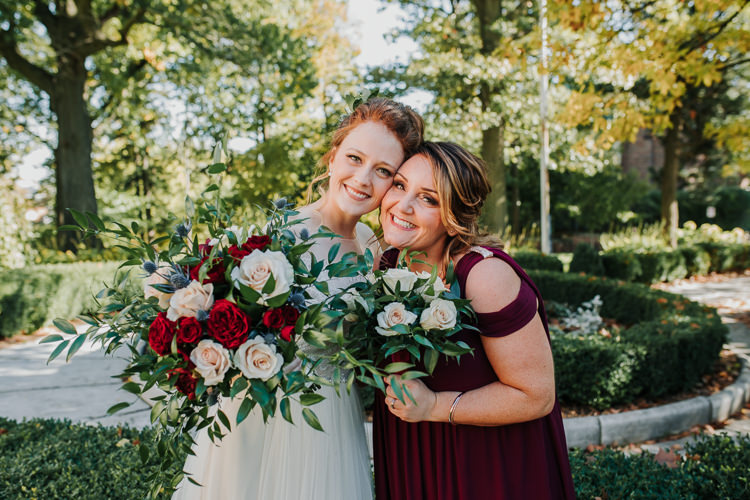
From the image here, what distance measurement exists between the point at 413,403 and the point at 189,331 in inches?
28.3

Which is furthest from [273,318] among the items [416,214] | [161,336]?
[416,214]

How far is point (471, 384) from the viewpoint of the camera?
1.75 metres

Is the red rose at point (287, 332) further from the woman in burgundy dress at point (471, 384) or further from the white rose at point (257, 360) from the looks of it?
the woman in burgundy dress at point (471, 384)

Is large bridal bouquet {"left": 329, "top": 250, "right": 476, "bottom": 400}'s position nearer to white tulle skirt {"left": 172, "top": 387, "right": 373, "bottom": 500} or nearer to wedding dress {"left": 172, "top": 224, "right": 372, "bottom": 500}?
wedding dress {"left": 172, "top": 224, "right": 372, "bottom": 500}

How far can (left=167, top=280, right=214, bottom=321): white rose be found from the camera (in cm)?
136

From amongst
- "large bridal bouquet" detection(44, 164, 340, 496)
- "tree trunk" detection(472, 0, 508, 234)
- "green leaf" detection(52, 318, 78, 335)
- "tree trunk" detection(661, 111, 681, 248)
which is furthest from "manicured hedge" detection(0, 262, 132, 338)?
"tree trunk" detection(661, 111, 681, 248)

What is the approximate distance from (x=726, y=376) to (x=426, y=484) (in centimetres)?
522

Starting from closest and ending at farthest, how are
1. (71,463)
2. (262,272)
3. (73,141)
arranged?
1. (262,272)
2. (71,463)
3. (73,141)

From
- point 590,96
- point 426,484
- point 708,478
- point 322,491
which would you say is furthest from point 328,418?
point 590,96

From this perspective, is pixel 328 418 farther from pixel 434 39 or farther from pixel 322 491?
pixel 434 39

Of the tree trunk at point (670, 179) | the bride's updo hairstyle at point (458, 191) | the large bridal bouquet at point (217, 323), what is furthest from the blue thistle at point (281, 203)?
the tree trunk at point (670, 179)

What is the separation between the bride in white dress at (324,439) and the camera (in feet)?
6.02

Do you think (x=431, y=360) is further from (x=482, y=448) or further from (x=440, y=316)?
A: (x=482, y=448)

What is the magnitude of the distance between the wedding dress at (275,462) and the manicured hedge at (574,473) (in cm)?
91
